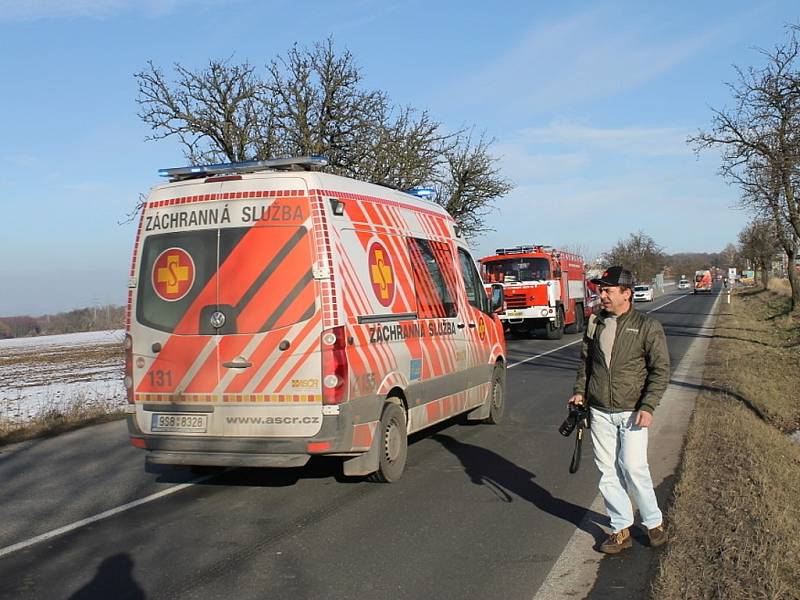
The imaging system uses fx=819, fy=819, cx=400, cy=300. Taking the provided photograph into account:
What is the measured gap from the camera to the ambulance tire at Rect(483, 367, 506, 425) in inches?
414

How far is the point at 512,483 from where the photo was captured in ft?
24.3

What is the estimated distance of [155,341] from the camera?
6988 millimetres

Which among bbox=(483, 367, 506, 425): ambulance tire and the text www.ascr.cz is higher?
the text www.ascr.cz

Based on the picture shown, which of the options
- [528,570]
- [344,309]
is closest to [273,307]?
[344,309]

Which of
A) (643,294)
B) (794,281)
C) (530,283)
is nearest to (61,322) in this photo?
(643,294)

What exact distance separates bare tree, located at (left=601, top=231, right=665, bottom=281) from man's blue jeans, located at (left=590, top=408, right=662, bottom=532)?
96.1 metres

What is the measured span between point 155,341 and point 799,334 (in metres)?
24.7

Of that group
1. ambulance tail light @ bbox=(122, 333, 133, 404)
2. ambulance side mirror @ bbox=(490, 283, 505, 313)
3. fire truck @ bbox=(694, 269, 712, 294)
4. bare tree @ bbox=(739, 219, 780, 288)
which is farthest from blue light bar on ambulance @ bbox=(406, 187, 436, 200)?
fire truck @ bbox=(694, 269, 712, 294)

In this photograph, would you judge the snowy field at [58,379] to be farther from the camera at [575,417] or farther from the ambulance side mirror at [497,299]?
the camera at [575,417]

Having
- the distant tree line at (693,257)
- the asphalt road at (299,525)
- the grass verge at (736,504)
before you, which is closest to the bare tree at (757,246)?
the distant tree line at (693,257)

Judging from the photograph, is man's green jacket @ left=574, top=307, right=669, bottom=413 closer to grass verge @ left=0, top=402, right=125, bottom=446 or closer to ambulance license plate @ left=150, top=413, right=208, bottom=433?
ambulance license plate @ left=150, top=413, right=208, bottom=433

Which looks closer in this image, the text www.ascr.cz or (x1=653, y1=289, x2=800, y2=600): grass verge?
(x1=653, y1=289, x2=800, y2=600): grass verge

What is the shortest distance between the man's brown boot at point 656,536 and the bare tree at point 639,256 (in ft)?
315

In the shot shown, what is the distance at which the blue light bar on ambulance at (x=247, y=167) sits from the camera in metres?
6.91
